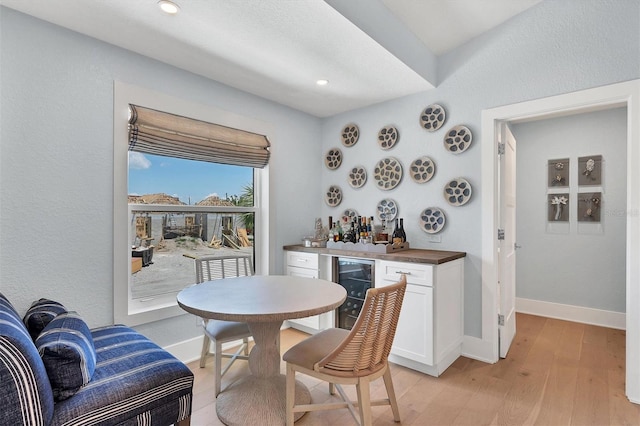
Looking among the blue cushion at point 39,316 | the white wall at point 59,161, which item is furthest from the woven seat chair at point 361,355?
the white wall at point 59,161

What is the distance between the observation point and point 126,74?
2.36 m

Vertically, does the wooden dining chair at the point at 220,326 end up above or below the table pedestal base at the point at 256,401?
above

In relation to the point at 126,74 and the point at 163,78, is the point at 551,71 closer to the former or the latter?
the point at 163,78

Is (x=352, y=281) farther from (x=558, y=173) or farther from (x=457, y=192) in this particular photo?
(x=558, y=173)

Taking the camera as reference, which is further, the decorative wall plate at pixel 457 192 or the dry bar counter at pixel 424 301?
the decorative wall plate at pixel 457 192

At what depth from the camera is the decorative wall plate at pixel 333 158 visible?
12.5ft

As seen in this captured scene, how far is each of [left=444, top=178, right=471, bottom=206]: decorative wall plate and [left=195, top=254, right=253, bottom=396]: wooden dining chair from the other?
1.85m

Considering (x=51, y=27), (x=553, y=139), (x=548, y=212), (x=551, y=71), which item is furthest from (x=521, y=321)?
(x=51, y=27)

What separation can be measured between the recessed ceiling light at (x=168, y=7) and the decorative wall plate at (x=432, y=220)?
97.6 inches

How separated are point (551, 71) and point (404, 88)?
1.12 meters

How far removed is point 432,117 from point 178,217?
242 cm

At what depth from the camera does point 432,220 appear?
10.2 ft

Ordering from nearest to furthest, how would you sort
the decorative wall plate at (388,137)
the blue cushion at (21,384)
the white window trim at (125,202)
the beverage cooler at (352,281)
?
the blue cushion at (21,384)
the white window trim at (125,202)
the beverage cooler at (352,281)
the decorative wall plate at (388,137)

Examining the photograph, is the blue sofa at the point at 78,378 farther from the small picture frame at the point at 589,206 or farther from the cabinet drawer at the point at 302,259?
the small picture frame at the point at 589,206
